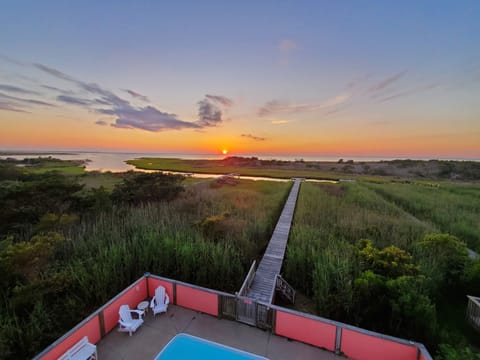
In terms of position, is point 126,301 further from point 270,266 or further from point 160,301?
point 270,266

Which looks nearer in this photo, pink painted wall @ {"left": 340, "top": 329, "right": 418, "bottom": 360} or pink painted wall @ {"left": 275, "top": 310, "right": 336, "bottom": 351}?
pink painted wall @ {"left": 340, "top": 329, "right": 418, "bottom": 360}

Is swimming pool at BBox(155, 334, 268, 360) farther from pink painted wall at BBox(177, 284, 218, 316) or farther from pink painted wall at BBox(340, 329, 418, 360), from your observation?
pink painted wall at BBox(340, 329, 418, 360)

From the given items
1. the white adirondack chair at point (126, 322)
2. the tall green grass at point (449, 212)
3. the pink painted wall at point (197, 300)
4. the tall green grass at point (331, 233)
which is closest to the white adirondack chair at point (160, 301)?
the pink painted wall at point (197, 300)

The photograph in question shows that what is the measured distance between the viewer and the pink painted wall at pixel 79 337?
368 cm

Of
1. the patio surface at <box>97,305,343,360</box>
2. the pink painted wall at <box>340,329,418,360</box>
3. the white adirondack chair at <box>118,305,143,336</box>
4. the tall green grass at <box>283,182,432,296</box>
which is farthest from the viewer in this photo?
the tall green grass at <box>283,182,432,296</box>

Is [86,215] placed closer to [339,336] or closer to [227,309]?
[227,309]

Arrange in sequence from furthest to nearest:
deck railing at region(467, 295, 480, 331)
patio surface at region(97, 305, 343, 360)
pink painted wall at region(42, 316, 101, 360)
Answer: deck railing at region(467, 295, 480, 331)
patio surface at region(97, 305, 343, 360)
pink painted wall at region(42, 316, 101, 360)

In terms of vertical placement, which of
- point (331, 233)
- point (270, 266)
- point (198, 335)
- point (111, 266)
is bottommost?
point (198, 335)

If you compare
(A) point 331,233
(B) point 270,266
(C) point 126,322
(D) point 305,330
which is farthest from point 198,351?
(A) point 331,233

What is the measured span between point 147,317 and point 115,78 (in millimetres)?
15270

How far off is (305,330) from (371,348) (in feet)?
4.27

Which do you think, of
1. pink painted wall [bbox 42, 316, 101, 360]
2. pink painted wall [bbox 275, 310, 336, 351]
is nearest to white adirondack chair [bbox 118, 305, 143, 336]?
pink painted wall [bbox 42, 316, 101, 360]

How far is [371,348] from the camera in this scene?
4.11 meters

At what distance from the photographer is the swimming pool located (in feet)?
12.3
